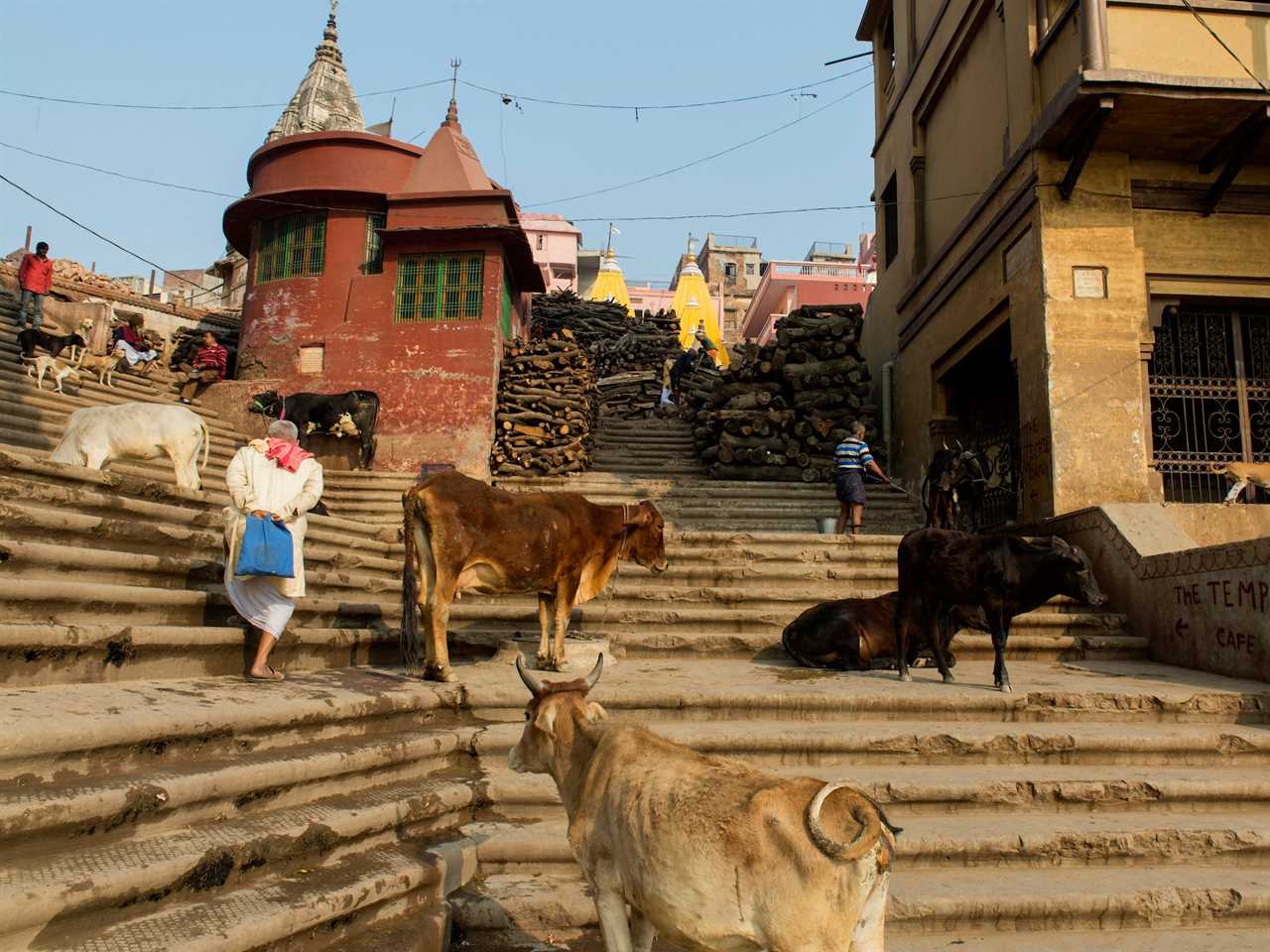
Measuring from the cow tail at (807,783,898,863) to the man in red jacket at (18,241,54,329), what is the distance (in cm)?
1908

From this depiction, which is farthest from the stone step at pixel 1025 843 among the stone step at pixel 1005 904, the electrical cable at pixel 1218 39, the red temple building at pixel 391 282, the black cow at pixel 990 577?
the red temple building at pixel 391 282

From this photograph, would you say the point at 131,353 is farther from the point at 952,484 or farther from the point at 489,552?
the point at 952,484

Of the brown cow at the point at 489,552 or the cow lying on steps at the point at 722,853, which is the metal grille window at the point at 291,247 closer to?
the brown cow at the point at 489,552

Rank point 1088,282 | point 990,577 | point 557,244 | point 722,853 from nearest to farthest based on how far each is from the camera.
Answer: point 722,853
point 990,577
point 1088,282
point 557,244

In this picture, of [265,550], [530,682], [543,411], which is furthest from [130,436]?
[543,411]

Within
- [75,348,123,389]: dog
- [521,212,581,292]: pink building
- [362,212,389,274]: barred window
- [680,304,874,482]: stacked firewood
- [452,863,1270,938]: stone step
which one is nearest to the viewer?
[452,863,1270,938]: stone step

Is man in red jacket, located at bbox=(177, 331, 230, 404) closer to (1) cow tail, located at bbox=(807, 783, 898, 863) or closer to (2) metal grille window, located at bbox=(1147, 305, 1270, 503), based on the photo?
(2) metal grille window, located at bbox=(1147, 305, 1270, 503)

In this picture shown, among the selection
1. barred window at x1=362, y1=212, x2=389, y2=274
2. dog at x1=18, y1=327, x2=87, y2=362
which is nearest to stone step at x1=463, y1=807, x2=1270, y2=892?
dog at x1=18, y1=327, x2=87, y2=362

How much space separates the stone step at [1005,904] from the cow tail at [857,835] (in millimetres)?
1489

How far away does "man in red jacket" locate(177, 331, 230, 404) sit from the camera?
62.0 feet

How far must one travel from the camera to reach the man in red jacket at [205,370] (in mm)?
18891

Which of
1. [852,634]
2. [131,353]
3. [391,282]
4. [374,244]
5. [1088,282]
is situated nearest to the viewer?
[852,634]

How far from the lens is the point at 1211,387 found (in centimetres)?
1177

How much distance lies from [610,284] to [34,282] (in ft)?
122
